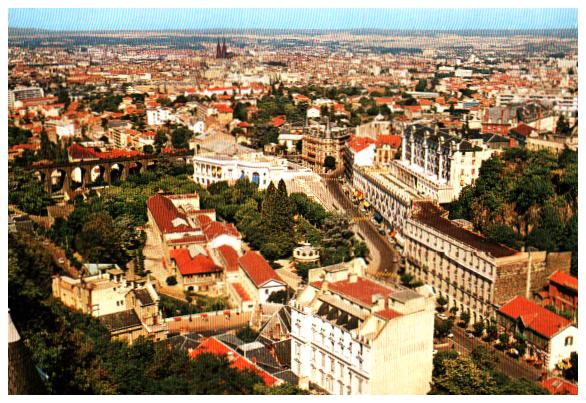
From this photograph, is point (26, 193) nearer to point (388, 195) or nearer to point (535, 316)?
point (388, 195)

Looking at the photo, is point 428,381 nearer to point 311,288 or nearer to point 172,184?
point 311,288

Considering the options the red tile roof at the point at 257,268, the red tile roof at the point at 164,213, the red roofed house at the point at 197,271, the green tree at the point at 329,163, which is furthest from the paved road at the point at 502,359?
the green tree at the point at 329,163

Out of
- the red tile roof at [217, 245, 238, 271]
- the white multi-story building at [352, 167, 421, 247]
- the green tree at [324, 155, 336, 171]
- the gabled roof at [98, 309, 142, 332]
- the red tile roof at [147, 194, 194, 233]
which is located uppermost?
the green tree at [324, 155, 336, 171]

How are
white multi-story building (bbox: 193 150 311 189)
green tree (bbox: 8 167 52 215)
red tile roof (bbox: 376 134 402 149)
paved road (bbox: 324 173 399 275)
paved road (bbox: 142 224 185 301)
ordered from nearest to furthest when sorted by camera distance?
1. paved road (bbox: 324 173 399 275)
2. paved road (bbox: 142 224 185 301)
3. green tree (bbox: 8 167 52 215)
4. white multi-story building (bbox: 193 150 311 189)
5. red tile roof (bbox: 376 134 402 149)

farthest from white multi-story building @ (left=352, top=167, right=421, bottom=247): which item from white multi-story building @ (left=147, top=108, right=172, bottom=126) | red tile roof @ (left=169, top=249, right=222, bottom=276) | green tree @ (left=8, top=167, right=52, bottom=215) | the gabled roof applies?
green tree @ (left=8, top=167, right=52, bottom=215)

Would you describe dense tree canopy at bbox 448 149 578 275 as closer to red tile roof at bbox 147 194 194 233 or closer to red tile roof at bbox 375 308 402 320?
red tile roof at bbox 375 308 402 320
